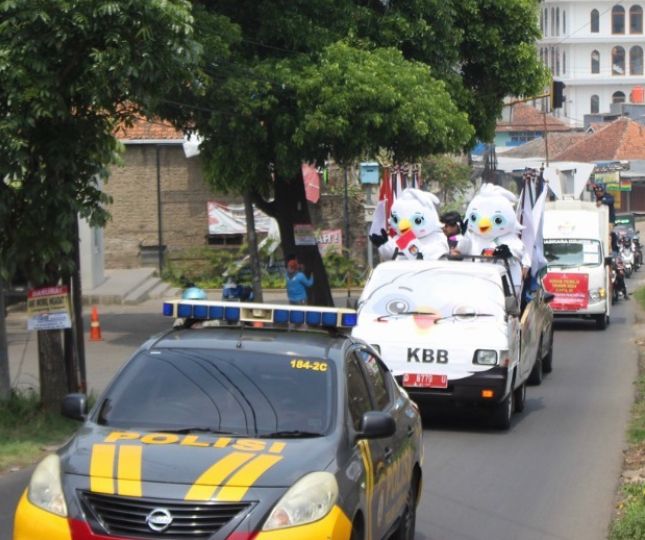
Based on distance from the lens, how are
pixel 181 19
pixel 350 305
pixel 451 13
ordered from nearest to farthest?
pixel 181 19
pixel 350 305
pixel 451 13

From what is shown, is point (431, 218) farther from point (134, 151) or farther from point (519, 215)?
point (134, 151)

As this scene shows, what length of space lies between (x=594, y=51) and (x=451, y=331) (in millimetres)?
97138

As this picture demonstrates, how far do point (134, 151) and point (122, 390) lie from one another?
30.4 m

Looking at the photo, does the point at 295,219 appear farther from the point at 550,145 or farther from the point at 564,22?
the point at 564,22

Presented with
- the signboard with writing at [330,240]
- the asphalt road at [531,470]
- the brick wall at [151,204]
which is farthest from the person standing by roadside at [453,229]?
the brick wall at [151,204]

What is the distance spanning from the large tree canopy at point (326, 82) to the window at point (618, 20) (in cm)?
8413

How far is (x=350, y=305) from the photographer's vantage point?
16125 millimetres

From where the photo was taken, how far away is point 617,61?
108m

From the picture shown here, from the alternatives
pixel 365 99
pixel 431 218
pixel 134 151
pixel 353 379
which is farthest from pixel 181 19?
pixel 134 151

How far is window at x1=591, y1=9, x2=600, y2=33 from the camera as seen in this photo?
103312 mm

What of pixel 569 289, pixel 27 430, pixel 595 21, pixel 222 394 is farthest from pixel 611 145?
pixel 222 394

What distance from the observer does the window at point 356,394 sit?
7282 mm

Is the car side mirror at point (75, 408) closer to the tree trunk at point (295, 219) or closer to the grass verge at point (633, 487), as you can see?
the grass verge at point (633, 487)

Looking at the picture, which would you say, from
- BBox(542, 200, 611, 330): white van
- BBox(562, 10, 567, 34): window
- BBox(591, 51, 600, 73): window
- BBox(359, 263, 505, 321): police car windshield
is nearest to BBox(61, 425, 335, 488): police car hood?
BBox(359, 263, 505, 321): police car windshield
